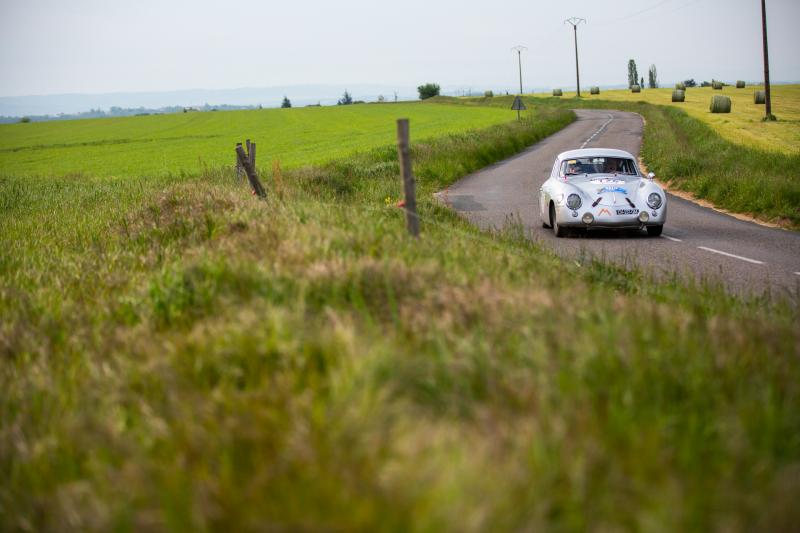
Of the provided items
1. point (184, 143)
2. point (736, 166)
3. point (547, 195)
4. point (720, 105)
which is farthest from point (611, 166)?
point (720, 105)

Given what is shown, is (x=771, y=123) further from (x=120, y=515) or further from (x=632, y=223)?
(x=120, y=515)

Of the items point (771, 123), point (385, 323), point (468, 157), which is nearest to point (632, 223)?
point (385, 323)

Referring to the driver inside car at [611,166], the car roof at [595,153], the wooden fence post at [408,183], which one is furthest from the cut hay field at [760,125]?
the wooden fence post at [408,183]

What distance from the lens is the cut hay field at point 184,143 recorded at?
35634 mm

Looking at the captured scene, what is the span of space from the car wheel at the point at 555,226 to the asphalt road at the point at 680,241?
0.42 ft

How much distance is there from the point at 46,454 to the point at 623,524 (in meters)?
2.79

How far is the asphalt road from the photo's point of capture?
33.3 feet

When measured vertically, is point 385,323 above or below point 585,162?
below

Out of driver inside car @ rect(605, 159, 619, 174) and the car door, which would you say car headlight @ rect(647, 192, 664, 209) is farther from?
the car door

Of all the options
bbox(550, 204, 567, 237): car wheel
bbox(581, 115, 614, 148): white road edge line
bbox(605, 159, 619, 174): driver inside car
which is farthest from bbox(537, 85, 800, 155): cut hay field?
bbox(550, 204, 567, 237): car wheel

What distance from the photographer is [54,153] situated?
161 ft

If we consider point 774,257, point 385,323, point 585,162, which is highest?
point 585,162

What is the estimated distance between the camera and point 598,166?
47.4 ft

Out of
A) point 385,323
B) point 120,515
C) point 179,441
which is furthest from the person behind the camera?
point 385,323
